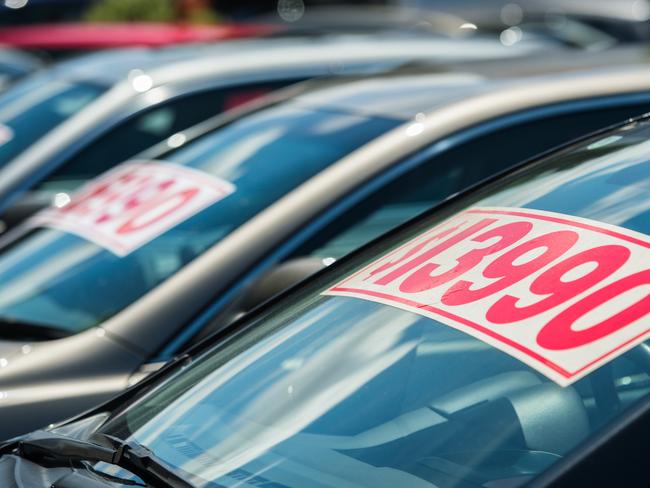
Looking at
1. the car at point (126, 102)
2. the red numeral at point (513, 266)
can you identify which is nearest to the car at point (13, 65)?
the car at point (126, 102)

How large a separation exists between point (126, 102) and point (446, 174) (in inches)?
74.8

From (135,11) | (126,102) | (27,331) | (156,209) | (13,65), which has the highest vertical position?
(135,11)

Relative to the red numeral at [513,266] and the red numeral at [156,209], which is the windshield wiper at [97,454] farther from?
the red numeral at [156,209]

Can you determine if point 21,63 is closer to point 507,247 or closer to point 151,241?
point 151,241

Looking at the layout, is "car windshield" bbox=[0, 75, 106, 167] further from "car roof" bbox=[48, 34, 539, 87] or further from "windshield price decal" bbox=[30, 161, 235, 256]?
"windshield price decal" bbox=[30, 161, 235, 256]

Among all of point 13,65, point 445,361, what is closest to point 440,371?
point 445,361

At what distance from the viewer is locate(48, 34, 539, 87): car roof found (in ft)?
15.7

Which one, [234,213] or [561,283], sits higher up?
[234,213]

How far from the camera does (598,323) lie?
5.20 ft

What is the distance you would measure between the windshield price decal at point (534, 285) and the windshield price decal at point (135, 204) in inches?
41.3

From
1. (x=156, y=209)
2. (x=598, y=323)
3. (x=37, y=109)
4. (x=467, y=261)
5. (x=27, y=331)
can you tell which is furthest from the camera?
(x=37, y=109)

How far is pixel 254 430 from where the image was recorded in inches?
75.4

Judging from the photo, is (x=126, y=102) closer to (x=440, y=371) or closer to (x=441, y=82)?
(x=441, y=82)

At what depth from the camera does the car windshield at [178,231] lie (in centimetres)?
294
